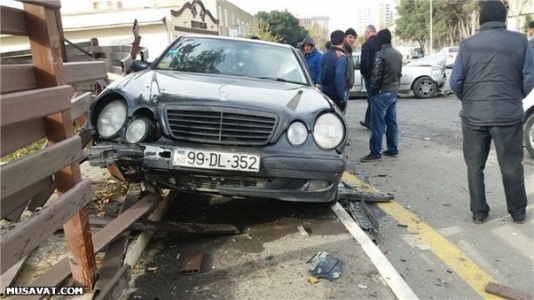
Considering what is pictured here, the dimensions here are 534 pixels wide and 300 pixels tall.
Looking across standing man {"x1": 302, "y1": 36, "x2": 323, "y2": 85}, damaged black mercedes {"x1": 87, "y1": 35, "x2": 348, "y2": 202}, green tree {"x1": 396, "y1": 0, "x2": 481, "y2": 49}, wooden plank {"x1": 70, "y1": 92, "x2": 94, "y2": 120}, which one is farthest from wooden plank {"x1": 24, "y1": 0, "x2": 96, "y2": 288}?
green tree {"x1": 396, "y1": 0, "x2": 481, "y2": 49}

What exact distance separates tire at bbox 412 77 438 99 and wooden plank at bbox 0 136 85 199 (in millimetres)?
13299

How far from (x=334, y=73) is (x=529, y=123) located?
2.72 m

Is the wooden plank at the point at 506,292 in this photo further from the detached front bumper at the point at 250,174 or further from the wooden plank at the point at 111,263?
the wooden plank at the point at 111,263

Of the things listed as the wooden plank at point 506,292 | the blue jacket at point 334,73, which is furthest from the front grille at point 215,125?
the blue jacket at point 334,73

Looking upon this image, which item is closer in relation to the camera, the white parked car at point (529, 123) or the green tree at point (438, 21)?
the white parked car at point (529, 123)

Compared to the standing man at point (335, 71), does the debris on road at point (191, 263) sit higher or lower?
lower

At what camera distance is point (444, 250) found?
3475 millimetres

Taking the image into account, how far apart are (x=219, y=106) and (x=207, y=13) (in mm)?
28094

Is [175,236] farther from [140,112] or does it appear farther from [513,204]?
[513,204]

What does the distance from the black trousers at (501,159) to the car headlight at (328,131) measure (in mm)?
1373

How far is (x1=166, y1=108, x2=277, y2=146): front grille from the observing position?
3.17m

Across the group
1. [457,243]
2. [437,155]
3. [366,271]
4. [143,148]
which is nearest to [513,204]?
[457,243]

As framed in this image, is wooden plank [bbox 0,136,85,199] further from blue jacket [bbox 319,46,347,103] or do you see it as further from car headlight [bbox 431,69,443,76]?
car headlight [bbox 431,69,443,76]

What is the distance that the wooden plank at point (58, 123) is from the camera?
1.96m
